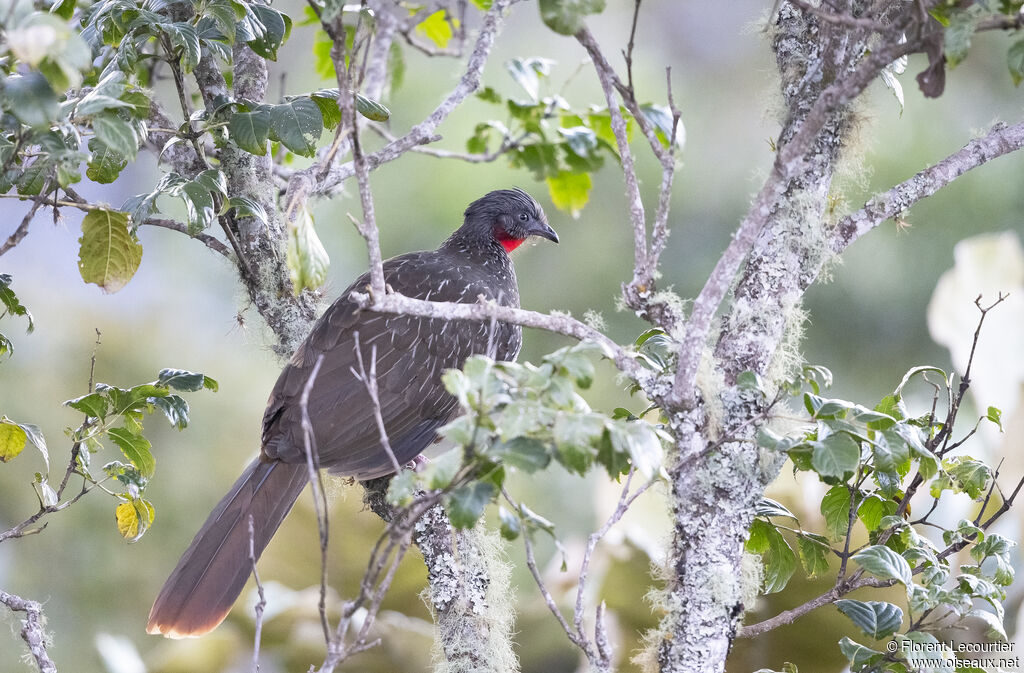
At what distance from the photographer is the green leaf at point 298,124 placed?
1671mm

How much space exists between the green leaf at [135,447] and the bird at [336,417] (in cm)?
32

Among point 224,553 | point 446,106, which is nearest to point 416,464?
point 224,553

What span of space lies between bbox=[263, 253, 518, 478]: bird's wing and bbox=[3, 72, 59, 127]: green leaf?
37.1 inches

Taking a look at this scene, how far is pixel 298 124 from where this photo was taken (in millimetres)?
1685

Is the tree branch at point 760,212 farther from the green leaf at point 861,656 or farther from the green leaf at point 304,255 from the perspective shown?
the green leaf at point 304,255

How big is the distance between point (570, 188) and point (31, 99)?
1579mm

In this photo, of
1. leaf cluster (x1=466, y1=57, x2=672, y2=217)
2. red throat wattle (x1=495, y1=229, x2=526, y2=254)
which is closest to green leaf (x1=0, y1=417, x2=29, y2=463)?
leaf cluster (x1=466, y1=57, x2=672, y2=217)

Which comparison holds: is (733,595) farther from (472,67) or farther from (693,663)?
(472,67)

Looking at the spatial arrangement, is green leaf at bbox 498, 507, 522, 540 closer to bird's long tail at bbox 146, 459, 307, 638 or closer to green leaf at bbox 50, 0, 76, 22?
bird's long tail at bbox 146, 459, 307, 638

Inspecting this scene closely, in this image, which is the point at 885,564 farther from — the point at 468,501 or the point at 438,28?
the point at 438,28

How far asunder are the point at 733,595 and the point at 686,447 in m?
0.28

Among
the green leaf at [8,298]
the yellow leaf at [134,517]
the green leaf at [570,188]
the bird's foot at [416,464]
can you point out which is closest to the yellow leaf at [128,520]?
the yellow leaf at [134,517]

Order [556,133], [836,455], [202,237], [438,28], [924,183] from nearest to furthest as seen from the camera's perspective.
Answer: [836,455] → [924,183] → [202,237] → [556,133] → [438,28]

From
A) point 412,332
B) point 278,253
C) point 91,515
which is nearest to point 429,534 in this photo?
point 412,332
